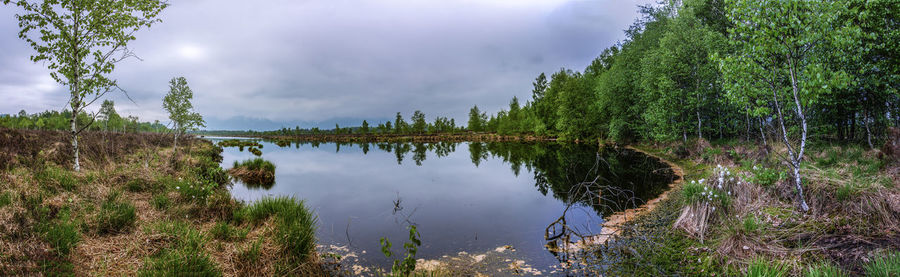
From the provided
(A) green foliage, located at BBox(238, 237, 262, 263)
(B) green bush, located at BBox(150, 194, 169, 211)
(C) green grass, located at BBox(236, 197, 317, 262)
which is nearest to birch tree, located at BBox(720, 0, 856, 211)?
(C) green grass, located at BBox(236, 197, 317, 262)

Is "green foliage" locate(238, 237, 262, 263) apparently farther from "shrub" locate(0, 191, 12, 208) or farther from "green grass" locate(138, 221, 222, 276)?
"shrub" locate(0, 191, 12, 208)

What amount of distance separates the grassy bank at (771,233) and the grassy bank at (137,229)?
246 inches

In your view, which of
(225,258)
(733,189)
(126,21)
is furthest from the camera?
(126,21)

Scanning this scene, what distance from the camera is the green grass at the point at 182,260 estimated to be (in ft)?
13.8

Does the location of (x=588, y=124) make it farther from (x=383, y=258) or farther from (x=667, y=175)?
(x=383, y=258)

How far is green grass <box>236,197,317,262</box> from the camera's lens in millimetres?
5891

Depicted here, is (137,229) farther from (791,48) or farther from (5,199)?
(791,48)

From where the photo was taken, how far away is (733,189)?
26.2 ft

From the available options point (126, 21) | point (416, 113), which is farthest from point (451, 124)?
point (126, 21)

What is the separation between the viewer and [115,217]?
576 cm

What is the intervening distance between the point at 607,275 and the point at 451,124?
101m

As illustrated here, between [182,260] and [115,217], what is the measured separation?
267cm

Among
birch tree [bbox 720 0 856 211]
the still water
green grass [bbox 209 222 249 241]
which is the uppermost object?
birch tree [bbox 720 0 856 211]

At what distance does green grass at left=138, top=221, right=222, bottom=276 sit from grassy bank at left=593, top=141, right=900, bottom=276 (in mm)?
6561
